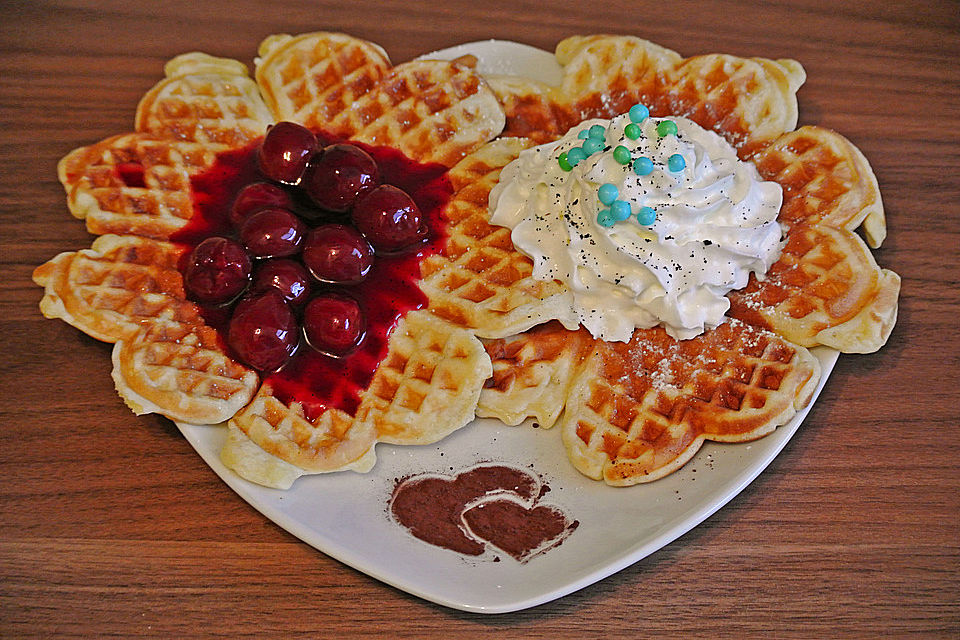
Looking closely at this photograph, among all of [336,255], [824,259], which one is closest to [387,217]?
[336,255]

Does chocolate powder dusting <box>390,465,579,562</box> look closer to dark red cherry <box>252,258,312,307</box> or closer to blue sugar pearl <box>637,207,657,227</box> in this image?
dark red cherry <box>252,258,312,307</box>

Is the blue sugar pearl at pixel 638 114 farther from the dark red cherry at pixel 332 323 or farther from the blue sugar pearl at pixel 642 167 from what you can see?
the dark red cherry at pixel 332 323

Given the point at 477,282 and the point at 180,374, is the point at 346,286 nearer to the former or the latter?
the point at 477,282

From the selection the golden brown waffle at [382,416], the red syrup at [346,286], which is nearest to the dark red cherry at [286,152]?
the red syrup at [346,286]

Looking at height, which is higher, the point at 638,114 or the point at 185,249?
the point at 638,114

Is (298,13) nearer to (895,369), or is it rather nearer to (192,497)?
(192,497)

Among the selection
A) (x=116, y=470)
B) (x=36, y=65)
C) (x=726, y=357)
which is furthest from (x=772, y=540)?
(x=36, y=65)

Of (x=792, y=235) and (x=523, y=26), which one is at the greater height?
(x=523, y=26)
